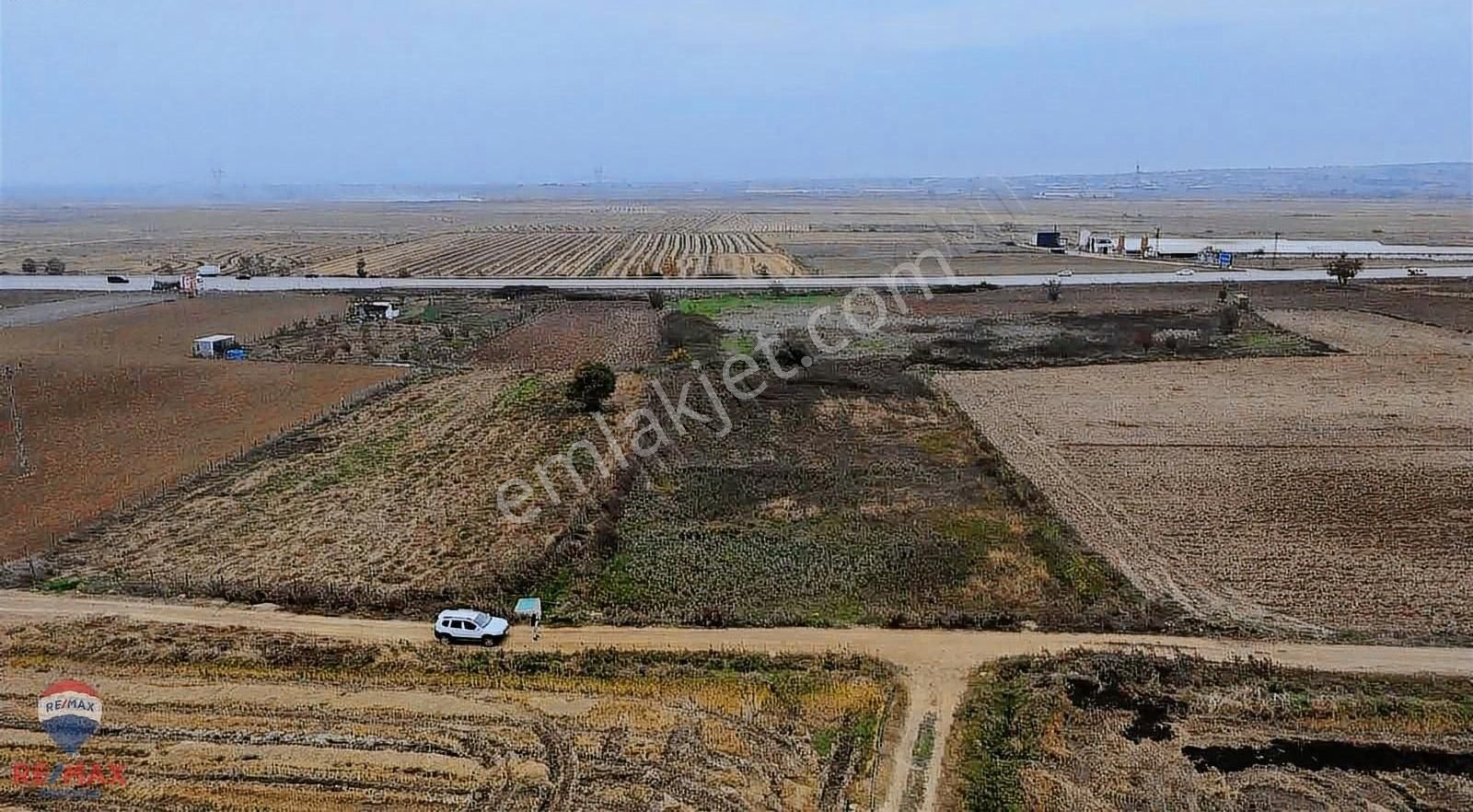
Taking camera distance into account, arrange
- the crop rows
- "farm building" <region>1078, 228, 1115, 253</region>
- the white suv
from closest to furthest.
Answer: the white suv < the crop rows < "farm building" <region>1078, 228, 1115, 253</region>

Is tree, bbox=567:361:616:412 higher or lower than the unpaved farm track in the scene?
higher

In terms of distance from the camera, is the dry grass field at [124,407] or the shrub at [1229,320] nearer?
the dry grass field at [124,407]

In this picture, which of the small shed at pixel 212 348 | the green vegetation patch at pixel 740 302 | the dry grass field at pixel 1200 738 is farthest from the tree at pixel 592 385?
the green vegetation patch at pixel 740 302

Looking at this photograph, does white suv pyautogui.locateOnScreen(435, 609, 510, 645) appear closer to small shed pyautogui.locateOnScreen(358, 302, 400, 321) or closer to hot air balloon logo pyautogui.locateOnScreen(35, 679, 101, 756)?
hot air balloon logo pyautogui.locateOnScreen(35, 679, 101, 756)

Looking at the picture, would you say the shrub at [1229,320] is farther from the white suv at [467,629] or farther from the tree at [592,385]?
the white suv at [467,629]

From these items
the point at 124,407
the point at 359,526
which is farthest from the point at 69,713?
the point at 124,407

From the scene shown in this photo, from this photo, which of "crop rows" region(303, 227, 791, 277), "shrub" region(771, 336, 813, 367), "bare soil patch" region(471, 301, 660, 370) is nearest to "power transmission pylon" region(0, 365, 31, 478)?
"bare soil patch" region(471, 301, 660, 370)

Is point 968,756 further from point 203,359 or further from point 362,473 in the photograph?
point 203,359
